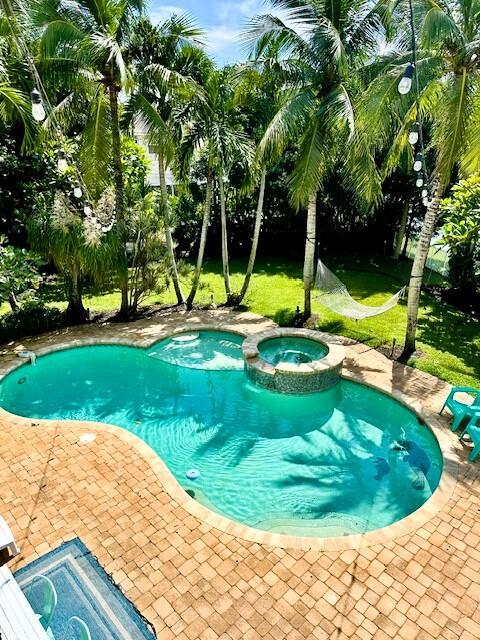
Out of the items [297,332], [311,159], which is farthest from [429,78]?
[297,332]

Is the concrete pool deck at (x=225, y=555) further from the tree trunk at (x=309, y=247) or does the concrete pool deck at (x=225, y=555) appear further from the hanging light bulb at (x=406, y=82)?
the tree trunk at (x=309, y=247)

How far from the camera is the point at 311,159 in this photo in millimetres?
10555

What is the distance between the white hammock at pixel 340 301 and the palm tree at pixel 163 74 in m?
5.53

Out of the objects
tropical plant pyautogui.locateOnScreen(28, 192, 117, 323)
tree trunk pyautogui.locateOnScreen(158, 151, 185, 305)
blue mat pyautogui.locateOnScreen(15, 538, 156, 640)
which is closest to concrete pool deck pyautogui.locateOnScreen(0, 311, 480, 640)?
blue mat pyautogui.locateOnScreen(15, 538, 156, 640)

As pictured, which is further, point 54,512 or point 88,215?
point 88,215

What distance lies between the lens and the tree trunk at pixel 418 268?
9.70m

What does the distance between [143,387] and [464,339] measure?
9.24m

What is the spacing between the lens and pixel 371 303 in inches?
608

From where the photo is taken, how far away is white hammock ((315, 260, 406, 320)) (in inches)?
422

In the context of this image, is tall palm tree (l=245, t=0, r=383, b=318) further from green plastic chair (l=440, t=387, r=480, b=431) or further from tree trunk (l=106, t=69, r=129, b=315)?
green plastic chair (l=440, t=387, r=480, b=431)

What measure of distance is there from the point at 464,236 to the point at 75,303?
12.8m

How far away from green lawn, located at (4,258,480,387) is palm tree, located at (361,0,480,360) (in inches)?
156

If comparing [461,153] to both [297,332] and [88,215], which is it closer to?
[297,332]

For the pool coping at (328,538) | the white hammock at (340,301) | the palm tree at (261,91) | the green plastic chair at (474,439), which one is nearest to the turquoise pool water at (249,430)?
the pool coping at (328,538)
